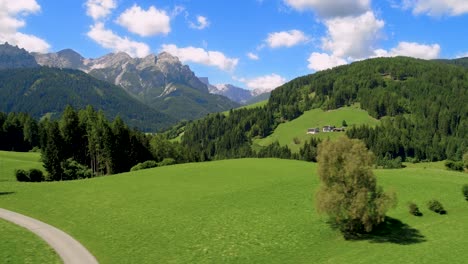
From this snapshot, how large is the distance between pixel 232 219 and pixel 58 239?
21.3 meters

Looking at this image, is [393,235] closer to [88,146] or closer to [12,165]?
[88,146]

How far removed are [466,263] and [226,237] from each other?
24597 millimetres

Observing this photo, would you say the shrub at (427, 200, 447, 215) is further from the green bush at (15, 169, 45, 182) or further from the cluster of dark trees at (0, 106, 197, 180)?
the green bush at (15, 169, 45, 182)

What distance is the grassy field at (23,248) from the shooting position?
3530cm

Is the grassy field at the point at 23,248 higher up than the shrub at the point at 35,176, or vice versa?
the shrub at the point at 35,176

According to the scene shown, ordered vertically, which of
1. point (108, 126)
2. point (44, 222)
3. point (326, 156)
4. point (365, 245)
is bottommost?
point (365, 245)

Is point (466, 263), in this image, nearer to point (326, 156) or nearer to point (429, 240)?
point (429, 240)

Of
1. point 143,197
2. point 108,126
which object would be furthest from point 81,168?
point 143,197

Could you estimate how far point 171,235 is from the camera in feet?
151

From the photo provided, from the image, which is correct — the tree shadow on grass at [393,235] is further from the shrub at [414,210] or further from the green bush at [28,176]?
the green bush at [28,176]

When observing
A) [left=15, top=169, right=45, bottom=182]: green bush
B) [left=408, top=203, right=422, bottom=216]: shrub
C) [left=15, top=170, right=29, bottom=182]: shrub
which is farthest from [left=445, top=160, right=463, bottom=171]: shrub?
[left=15, top=170, right=29, bottom=182]: shrub

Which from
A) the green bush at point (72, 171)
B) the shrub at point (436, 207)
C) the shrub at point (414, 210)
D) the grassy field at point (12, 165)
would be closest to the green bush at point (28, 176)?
the grassy field at point (12, 165)

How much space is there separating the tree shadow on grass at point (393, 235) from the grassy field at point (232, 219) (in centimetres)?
12

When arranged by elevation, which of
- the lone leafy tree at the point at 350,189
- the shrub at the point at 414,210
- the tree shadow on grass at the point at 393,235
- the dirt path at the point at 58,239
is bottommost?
the tree shadow on grass at the point at 393,235
